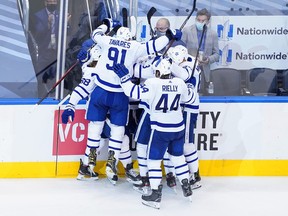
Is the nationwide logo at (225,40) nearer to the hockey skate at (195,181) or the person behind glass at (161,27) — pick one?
the person behind glass at (161,27)

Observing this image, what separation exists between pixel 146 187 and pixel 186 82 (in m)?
0.80

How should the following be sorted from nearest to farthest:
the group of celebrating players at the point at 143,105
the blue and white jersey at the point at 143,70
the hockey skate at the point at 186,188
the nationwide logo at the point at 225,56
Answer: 1. the group of celebrating players at the point at 143,105
2. the hockey skate at the point at 186,188
3. the blue and white jersey at the point at 143,70
4. the nationwide logo at the point at 225,56

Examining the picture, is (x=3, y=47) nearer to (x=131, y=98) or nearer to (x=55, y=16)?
(x=55, y=16)

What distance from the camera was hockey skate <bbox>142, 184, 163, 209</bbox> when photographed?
5582mm

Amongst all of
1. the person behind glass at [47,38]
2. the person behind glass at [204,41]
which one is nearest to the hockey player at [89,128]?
the person behind glass at [47,38]

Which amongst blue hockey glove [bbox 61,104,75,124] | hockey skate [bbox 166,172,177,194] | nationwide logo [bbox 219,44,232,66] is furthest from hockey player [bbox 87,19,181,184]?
nationwide logo [bbox 219,44,232,66]

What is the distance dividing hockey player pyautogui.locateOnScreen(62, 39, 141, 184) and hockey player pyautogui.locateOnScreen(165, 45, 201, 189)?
31cm

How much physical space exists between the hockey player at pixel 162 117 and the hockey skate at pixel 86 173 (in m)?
0.58

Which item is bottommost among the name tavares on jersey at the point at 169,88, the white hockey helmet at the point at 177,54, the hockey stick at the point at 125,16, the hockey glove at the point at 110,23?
the name tavares on jersey at the point at 169,88

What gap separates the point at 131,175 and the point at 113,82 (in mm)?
736

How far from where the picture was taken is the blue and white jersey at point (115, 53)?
18.8ft

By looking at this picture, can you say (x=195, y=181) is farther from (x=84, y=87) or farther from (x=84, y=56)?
(x=84, y=56)

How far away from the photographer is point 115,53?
574 centimetres

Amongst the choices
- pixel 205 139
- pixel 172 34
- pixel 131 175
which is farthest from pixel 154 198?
pixel 172 34
